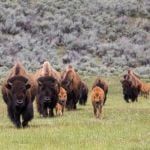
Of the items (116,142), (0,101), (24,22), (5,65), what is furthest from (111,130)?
(24,22)

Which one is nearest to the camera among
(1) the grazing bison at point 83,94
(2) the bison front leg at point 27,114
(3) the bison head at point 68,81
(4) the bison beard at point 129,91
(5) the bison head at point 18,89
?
(5) the bison head at point 18,89

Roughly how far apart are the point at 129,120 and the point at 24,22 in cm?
4631

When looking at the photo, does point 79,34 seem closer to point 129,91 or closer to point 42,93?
point 129,91

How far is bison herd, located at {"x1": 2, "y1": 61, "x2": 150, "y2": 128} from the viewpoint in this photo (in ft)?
55.1

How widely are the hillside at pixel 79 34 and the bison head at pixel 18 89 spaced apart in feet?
106

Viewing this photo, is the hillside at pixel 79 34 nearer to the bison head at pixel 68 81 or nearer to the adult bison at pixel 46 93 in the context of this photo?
the bison head at pixel 68 81

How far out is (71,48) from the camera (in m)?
60.8

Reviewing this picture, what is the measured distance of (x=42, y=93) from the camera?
20750mm

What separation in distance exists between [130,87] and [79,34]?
31.5 m

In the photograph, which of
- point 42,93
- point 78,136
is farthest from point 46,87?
point 78,136

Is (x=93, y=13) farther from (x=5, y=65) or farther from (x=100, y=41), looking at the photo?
(x=5, y=65)

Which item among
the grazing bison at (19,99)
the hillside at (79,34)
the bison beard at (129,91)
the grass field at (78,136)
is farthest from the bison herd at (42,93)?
the hillside at (79,34)

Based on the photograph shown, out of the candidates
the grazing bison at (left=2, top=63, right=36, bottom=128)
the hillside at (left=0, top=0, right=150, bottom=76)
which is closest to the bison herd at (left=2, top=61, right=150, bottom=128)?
the grazing bison at (left=2, top=63, right=36, bottom=128)

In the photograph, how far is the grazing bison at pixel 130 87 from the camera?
34.2 metres
